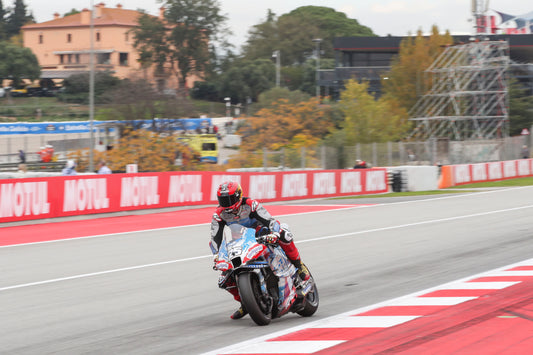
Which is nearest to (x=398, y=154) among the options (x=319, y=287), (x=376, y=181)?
(x=376, y=181)

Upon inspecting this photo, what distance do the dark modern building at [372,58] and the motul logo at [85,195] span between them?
199 ft

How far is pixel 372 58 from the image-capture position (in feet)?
296

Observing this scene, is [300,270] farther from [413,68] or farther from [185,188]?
[413,68]

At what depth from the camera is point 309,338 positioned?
699cm

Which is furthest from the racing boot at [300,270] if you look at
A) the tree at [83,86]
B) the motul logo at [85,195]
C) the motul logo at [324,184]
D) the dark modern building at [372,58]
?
the tree at [83,86]

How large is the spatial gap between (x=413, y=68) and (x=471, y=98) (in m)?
10.4

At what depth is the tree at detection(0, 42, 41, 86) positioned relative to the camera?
305ft

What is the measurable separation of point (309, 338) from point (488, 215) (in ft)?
47.2

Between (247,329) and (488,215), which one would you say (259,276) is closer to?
(247,329)

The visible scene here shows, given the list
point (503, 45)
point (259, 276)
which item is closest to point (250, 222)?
point (259, 276)

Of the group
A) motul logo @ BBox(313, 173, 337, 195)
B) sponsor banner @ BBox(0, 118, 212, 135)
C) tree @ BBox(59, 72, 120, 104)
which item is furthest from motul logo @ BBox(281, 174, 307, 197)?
tree @ BBox(59, 72, 120, 104)

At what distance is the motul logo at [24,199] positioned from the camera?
19.5 m

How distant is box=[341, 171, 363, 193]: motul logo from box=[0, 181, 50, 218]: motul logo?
15.0m

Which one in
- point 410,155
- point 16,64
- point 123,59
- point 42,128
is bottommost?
point 410,155
